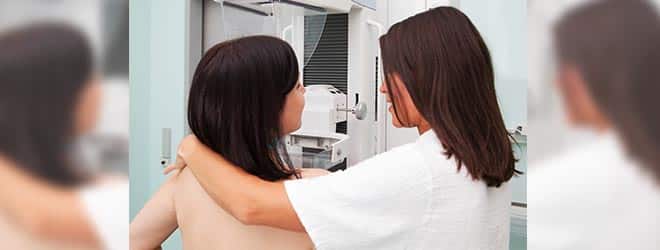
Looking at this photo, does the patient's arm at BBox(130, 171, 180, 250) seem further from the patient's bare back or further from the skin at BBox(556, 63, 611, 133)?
the skin at BBox(556, 63, 611, 133)

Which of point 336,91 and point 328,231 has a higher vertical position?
point 336,91

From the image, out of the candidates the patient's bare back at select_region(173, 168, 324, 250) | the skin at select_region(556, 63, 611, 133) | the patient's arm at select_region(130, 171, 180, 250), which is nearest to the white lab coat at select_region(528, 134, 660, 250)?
the skin at select_region(556, 63, 611, 133)

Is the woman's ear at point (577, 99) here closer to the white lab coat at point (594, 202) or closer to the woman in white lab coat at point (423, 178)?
the white lab coat at point (594, 202)

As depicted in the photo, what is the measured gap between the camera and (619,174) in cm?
28

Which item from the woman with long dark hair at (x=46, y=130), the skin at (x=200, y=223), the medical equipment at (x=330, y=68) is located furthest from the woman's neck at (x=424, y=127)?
the medical equipment at (x=330, y=68)

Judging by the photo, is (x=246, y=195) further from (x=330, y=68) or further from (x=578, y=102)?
(x=330, y=68)

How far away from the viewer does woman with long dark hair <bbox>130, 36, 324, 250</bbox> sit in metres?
0.78

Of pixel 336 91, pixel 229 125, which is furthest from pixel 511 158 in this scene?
pixel 336 91

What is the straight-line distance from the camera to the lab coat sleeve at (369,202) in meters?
0.64

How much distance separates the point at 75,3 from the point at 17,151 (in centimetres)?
8

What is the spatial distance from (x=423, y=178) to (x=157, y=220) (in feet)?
1.60

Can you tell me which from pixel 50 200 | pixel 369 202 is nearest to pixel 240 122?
pixel 369 202

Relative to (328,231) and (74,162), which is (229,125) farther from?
(74,162)

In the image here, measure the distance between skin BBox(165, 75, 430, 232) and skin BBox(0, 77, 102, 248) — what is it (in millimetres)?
394
